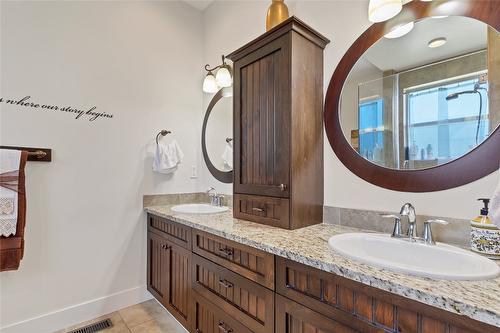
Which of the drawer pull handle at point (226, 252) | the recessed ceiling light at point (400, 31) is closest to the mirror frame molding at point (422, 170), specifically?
the recessed ceiling light at point (400, 31)

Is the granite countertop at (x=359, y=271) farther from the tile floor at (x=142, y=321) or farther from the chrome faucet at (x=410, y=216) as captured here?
the tile floor at (x=142, y=321)

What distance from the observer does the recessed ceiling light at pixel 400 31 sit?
1227mm

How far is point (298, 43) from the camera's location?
140cm

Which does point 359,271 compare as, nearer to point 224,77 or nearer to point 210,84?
point 224,77

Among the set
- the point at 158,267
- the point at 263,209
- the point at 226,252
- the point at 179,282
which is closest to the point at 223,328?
the point at 226,252

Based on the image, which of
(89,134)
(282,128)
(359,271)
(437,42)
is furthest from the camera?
(89,134)

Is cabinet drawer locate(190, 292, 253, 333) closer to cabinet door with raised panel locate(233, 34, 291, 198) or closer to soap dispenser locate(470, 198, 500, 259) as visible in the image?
cabinet door with raised panel locate(233, 34, 291, 198)

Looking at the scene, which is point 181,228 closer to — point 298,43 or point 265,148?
point 265,148

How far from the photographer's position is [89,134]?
2.00 m

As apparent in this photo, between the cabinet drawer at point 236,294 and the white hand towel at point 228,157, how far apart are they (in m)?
0.91

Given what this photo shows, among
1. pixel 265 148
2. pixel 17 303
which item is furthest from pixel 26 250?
pixel 265 148

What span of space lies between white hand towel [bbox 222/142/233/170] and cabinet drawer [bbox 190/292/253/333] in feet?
3.53

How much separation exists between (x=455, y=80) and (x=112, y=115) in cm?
232

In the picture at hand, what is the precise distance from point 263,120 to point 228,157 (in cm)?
82
